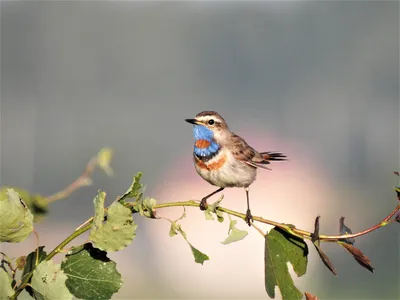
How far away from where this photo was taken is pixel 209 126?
1634 millimetres

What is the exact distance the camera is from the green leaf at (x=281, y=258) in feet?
2.33

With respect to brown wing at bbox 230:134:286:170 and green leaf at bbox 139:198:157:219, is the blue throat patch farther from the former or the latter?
green leaf at bbox 139:198:157:219

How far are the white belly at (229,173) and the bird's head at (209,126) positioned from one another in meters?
0.04

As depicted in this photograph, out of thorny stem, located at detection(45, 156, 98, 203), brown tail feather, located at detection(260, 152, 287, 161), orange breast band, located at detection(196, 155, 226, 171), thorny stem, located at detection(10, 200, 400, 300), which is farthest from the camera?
brown tail feather, located at detection(260, 152, 287, 161)

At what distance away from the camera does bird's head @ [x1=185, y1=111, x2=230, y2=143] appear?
63.0 inches

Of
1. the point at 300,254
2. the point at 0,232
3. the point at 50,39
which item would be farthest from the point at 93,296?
the point at 50,39

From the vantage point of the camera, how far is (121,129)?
18250 millimetres

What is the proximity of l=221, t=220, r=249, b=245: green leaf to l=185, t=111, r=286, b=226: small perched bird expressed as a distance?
789 mm

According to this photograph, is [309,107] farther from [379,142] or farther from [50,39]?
[50,39]

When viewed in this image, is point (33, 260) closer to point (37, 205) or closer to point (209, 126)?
point (37, 205)

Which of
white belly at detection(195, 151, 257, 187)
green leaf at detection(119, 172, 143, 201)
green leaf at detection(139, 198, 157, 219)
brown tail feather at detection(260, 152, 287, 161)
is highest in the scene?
green leaf at detection(119, 172, 143, 201)

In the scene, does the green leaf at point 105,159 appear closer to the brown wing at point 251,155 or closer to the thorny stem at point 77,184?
the thorny stem at point 77,184

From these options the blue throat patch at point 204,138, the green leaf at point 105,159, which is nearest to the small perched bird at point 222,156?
the blue throat patch at point 204,138

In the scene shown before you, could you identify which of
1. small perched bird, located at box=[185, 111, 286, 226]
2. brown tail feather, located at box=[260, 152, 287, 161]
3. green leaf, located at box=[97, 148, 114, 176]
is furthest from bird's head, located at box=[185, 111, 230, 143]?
green leaf, located at box=[97, 148, 114, 176]
